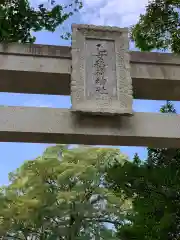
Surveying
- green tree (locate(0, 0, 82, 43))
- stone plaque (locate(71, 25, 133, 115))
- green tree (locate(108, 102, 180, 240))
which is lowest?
green tree (locate(108, 102, 180, 240))

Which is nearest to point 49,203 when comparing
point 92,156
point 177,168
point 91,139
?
point 92,156

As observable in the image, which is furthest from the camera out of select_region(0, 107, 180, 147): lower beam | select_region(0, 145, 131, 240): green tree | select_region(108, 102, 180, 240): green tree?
select_region(0, 145, 131, 240): green tree

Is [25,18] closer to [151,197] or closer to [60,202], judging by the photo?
[151,197]

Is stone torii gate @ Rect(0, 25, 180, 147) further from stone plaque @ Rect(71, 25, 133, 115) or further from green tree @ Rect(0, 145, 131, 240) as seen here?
green tree @ Rect(0, 145, 131, 240)

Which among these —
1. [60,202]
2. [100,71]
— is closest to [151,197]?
[100,71]

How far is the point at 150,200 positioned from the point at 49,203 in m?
5.77

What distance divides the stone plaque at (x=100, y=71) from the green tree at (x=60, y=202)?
259 inches

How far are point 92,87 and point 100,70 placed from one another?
0.73 feet

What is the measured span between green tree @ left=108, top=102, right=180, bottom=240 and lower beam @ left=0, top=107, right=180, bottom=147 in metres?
1.40

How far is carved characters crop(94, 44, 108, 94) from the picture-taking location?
4.32 meters

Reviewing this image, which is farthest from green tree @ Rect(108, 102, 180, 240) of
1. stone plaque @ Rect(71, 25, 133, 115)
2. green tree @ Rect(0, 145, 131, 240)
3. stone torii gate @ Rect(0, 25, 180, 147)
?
green tree @ Rect(0, 145, 131, 240)

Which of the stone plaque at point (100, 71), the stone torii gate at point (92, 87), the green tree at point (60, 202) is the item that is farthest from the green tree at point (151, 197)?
the green tree at point (60, 202)

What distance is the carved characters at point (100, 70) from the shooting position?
4.32 m

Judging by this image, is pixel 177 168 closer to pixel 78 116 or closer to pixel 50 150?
pixel 78 116
